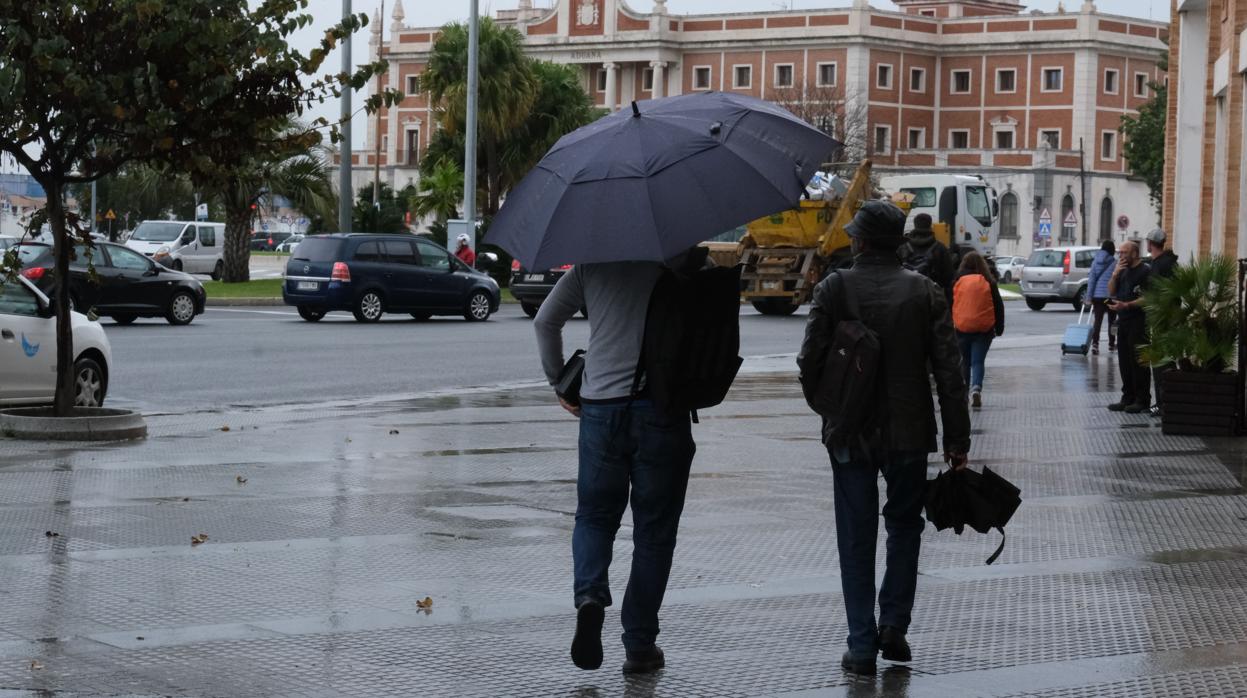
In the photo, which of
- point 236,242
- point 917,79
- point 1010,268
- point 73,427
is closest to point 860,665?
point 73,427

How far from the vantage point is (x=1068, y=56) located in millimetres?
102062

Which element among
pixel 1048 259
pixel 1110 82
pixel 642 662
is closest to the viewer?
pixel 642 662

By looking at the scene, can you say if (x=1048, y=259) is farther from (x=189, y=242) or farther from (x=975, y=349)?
(x=975, y=349)

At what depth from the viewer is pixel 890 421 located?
6.58 m

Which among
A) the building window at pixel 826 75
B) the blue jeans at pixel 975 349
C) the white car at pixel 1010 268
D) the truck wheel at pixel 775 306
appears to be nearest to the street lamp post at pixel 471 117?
the truck wheel at pixel 775 306

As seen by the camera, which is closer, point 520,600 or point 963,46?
point 520,600

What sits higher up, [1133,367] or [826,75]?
[826,75]

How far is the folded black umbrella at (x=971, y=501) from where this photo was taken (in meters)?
6.75

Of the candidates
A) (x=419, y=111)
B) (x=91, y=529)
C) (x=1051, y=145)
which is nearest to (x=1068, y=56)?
(x=1051, y=145)

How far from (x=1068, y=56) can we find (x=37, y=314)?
92557 mm

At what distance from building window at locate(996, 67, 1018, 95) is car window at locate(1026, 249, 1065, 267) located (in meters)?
57.9

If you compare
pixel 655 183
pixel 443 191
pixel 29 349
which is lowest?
pixel 29 349

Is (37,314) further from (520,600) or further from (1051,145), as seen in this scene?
(1051,145)

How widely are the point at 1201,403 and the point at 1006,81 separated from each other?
91.8 meters
